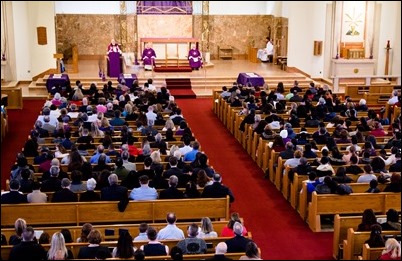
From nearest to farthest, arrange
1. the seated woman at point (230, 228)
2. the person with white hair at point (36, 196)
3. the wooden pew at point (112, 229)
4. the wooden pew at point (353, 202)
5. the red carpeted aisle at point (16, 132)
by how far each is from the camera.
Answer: the seated woman at point (230, 228)
the wooden pew at point (112, 229)
the person with white hair at point (36, 196)
the wooden pew at point (353, 202)
the red carpeted aisle at point (16, 132)

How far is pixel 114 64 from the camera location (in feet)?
68.8

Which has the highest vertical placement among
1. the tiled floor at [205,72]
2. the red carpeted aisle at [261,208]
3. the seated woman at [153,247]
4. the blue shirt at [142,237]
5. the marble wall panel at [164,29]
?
the marble wall panel at [164,29]

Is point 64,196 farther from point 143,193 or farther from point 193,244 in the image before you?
point 193,244

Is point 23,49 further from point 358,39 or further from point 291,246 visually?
point 291,246

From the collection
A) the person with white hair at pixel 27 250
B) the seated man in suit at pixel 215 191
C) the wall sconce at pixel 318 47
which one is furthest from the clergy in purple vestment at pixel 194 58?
the person with white hair at pixel 27 250

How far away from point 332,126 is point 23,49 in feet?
40.3

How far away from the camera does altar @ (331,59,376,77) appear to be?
22391mm

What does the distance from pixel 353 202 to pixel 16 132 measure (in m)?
9.19

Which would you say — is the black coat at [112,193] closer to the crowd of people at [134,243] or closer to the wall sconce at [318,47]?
the crowd of people at [134,243]

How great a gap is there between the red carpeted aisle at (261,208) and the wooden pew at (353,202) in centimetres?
41

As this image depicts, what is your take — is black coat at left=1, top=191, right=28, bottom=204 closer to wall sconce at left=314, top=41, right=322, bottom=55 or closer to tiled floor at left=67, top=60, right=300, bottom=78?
tiled floor at left=67, top=60, right=300, bottom=78

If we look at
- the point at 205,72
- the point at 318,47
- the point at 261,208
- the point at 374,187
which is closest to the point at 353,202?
the point at 374,187

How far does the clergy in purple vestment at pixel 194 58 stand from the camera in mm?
22642

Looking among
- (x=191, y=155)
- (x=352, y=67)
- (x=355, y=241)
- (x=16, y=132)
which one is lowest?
(x=16, y=132)
